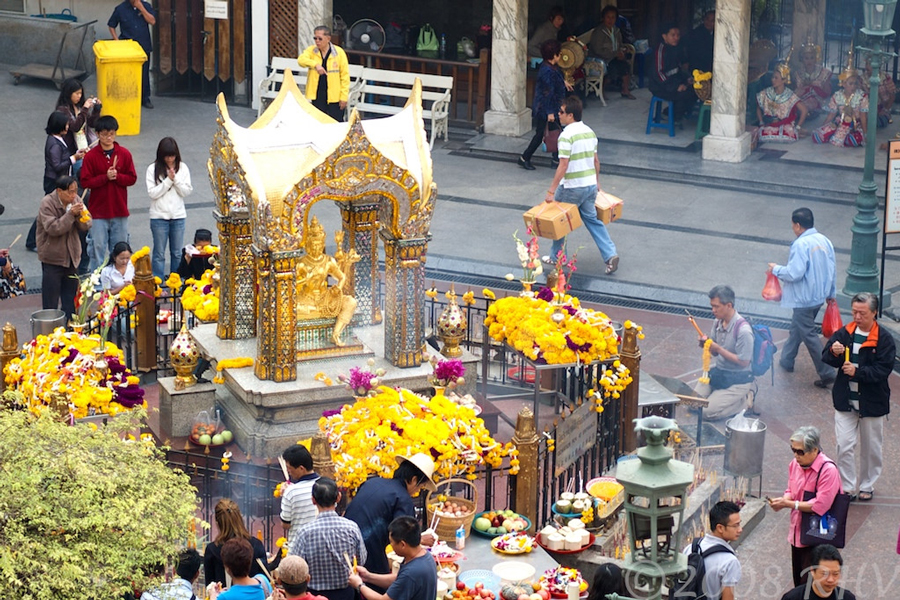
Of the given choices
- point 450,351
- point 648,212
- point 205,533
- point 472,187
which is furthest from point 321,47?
point 205,533

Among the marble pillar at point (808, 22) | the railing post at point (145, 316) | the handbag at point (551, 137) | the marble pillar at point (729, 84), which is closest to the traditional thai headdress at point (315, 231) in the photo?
the railing post at point (145, 316)

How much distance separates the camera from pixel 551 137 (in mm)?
21531

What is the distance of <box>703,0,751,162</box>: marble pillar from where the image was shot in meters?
21.0

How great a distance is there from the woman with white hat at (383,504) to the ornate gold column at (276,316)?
2641 millimetres

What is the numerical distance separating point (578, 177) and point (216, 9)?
30.5 ft

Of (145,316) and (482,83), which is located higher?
(482,83)

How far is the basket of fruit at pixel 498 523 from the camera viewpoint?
11.1 m

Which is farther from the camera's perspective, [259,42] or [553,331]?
[259,42]

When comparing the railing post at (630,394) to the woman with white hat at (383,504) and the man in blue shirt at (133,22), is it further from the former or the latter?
the man in blue shirt at (133,22)

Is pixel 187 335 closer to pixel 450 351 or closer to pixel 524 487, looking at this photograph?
pixel 450 351

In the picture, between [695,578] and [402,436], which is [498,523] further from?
[695,578]

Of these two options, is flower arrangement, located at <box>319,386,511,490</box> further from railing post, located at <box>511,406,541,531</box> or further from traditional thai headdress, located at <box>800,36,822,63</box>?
traditional thai headdress, located at <box>800,36,822,63</box>

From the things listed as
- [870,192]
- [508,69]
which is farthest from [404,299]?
[508,69]

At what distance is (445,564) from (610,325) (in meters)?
3.34
